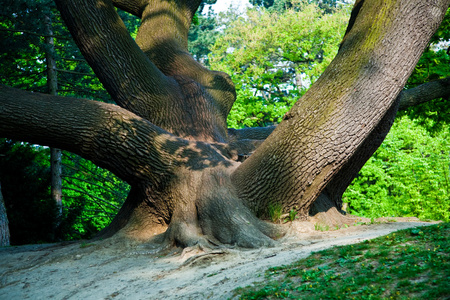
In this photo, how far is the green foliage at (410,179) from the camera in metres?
18.2

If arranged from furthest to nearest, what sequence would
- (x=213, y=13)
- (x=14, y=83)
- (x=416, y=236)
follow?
1. (x=213, y=13)
2. (x=14, y=83)
3. (x=416, y=236)

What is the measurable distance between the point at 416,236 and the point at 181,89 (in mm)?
5930

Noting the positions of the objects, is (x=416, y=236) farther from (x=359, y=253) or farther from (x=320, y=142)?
(x=320, y=142)

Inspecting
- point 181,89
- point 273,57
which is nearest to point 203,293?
point 181,89

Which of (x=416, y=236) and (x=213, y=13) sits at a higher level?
(x=213, y=13)

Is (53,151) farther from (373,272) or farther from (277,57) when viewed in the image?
(277,57)

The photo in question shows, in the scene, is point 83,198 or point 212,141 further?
point 83,198

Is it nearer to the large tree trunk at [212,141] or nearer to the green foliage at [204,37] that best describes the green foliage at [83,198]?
the large tree trunk at [212,141]

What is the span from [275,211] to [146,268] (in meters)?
2.26

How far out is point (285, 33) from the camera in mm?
25953

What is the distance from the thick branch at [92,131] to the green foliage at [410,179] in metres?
13.2

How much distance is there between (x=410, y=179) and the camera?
738 inches

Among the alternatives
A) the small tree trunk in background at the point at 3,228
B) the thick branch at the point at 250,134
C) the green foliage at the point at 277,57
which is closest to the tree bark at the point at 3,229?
the small tree trunk in background at the point at 3,228

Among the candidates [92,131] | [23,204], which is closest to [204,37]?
[23,204]
